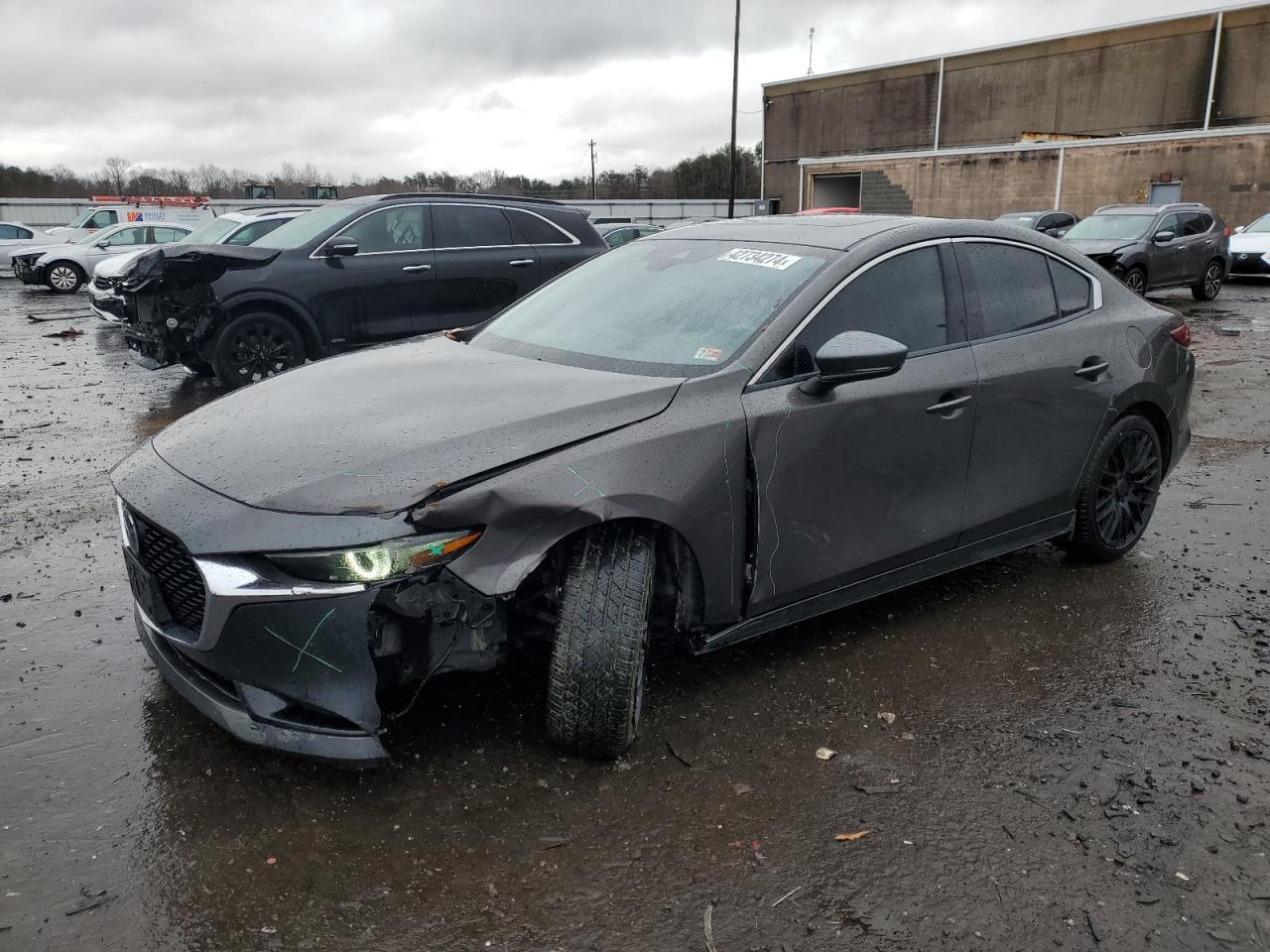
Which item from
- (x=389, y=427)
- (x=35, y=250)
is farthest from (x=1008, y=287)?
(x=35, y=250)

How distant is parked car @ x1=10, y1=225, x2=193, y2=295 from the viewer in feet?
66.3

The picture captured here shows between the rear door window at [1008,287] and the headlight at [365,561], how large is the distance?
8.02ft

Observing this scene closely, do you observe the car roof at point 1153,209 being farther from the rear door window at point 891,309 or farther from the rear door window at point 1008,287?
the rear door window at point 891,309

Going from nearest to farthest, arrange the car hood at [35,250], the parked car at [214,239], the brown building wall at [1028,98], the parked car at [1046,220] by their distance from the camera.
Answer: the parked car at [214,239]
the car hood at [35,250]
the parked car at [1046,220]
the brown building wall at [1028,98]

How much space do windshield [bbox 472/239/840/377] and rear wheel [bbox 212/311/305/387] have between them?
16.5 feet

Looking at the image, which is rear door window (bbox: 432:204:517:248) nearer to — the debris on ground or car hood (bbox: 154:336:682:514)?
Result: car hood (bbox: 154:336:682:514)

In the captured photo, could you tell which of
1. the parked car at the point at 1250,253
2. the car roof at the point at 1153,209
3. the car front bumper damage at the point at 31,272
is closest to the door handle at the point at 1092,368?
the car roof at the point at 1153,209

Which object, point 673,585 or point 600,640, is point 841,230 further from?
Answer: point 600,640

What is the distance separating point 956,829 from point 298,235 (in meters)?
8.07

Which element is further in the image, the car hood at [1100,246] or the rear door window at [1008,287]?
the car hood at [1100,246]

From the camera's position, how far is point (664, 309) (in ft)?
11.7

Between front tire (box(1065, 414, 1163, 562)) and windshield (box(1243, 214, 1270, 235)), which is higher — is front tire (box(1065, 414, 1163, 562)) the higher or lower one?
the lower one

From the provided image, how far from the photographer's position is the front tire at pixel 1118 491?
14.1ft

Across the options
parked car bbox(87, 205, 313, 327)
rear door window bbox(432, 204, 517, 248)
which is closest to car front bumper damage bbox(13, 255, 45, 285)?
parked car bbox(87, 205, 313, 327)
